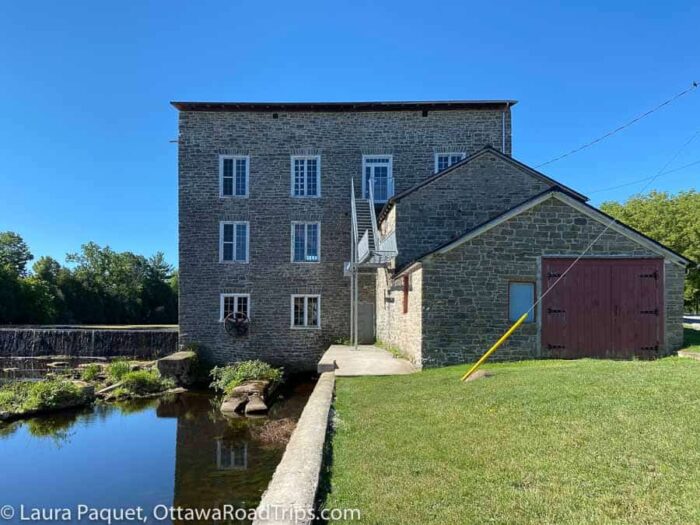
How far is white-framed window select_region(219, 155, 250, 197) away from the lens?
21922 mm

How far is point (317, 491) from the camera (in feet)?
15.1

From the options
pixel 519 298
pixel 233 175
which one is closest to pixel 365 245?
pixel 519 298

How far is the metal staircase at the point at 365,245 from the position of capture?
49.0 feet

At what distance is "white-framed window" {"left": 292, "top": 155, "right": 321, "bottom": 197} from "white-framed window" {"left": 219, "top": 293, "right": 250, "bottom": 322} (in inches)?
195

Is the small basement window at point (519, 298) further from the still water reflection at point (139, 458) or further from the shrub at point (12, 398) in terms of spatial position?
the shrub at point (12, 398)

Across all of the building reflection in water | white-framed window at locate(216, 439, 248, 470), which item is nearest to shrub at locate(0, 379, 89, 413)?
the building reflection in water

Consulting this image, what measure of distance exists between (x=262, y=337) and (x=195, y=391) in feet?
11.6

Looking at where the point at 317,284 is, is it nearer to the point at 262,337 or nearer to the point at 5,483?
the point at 262,337

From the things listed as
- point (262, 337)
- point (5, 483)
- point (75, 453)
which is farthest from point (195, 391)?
point (5, 483)

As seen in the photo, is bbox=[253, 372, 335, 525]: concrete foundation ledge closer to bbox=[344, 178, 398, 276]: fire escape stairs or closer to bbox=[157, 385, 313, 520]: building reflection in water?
bbox=[157, 385, 313, 520]: building reflection in water

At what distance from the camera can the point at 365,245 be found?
16.2 m

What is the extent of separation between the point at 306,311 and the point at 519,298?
1121 centimetres

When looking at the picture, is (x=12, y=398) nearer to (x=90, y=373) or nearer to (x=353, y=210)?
(x=90, y=373)

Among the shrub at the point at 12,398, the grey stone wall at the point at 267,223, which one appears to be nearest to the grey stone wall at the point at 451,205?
the grey stone wall at the point at 267,223
